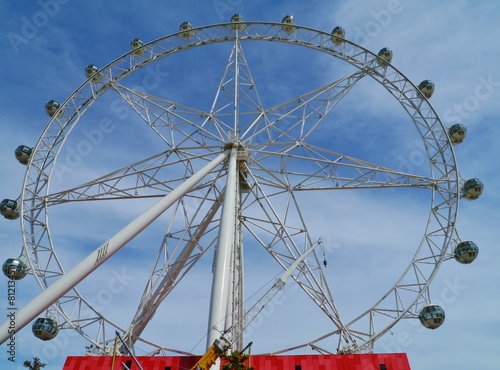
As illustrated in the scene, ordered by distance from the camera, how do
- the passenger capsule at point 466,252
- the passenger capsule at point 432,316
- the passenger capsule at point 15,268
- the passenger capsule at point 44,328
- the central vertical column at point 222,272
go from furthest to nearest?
the passenger capsule at point 15,268
the passenger capsule at point 466,252
the passenger capsule at point 44,328
the passenger capsule at point 432,316
the central vertical column at point 222,272

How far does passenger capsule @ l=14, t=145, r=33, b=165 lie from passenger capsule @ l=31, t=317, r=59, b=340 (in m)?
11.3

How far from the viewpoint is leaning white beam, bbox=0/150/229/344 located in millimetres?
14352

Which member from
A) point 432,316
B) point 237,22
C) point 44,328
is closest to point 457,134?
point 432,316

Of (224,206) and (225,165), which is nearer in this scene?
(224,206)

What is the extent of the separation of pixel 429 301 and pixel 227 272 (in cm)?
1117

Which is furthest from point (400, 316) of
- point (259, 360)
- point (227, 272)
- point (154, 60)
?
point (154, 60)

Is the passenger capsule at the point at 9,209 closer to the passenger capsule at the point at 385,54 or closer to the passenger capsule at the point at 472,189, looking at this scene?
the passenger capsule at the point at 385,54

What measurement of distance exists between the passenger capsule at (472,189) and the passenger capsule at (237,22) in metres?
17.6

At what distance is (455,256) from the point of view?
24.3 meters

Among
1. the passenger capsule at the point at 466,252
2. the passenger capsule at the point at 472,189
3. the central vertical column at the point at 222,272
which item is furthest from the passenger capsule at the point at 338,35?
the passenger capsule at the point at 466,252

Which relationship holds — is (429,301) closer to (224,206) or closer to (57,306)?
(224,206)

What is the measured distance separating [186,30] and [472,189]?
20.8 metres

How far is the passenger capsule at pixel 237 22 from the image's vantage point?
2991 cm

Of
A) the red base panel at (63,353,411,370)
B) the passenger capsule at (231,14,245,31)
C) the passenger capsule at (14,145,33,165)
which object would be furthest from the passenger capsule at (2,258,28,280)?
the passenger capsule at (231,14,245,31)
